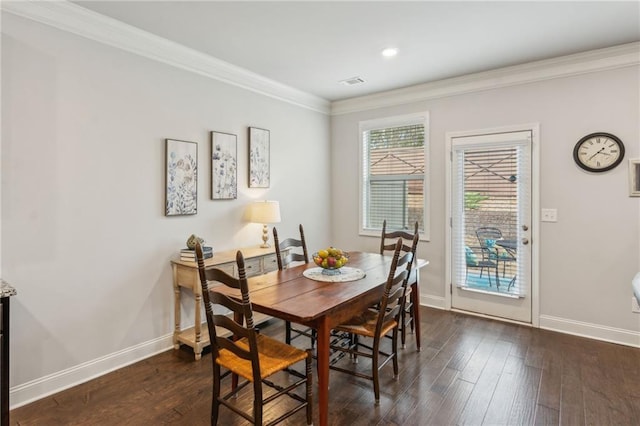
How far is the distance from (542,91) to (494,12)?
1.39 metres

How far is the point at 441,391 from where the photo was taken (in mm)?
2457

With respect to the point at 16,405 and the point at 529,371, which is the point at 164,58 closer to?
the point at 16,405

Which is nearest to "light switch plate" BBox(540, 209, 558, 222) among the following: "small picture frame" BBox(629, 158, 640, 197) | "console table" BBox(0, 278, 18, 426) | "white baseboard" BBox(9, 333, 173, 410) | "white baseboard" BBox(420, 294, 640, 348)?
"small picture frame" BBox(629, 158, 640, 197)

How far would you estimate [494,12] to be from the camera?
2553 mm

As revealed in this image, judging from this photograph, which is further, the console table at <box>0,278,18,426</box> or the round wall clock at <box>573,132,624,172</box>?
the round wall clock at <box>573,132,624,172</box>

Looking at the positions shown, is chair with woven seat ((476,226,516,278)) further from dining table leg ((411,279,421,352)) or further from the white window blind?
dining table leg ((411,279,421,352))

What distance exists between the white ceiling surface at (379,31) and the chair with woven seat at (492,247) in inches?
67.6

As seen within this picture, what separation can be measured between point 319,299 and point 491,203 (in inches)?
102

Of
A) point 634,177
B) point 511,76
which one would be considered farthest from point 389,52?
point 634,177

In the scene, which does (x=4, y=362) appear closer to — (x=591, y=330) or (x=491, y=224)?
(x=491, y=224)

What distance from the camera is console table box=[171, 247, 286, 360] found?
9.67ft

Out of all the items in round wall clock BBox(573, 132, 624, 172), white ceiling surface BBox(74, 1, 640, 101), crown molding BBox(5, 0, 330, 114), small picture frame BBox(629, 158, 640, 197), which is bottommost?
small picture frame BBox(629, 158, 640, 197)

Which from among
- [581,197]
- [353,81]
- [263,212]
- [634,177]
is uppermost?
[353,81]

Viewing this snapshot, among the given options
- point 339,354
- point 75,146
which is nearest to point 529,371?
point 339,354
